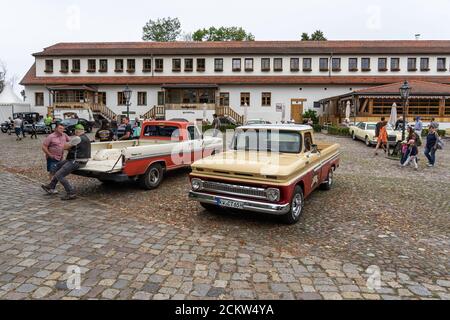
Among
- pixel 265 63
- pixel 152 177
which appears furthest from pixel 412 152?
pixel 265 63

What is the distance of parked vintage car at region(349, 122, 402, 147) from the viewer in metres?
18.9

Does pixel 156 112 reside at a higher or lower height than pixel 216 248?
higher

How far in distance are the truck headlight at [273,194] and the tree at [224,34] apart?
63252 mm

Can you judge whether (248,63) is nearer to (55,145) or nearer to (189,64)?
(189,64)

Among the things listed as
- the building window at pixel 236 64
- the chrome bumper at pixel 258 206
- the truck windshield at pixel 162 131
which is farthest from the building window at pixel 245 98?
the chrome bumper at pixel 258 206

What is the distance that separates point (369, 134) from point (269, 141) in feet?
50.0

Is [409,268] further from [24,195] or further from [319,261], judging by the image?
[24,195]

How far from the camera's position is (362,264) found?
4.75m

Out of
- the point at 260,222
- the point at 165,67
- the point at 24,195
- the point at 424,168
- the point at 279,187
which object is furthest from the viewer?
the point at 165,67

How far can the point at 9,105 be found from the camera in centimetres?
3972

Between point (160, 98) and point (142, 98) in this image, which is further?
point (142, 98)

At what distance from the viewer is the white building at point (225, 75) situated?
1558 inches
